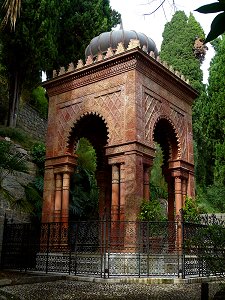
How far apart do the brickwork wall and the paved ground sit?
1420cm

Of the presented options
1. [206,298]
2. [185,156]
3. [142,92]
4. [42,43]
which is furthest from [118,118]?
[42,43]

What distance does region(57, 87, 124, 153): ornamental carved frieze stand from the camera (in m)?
10.0

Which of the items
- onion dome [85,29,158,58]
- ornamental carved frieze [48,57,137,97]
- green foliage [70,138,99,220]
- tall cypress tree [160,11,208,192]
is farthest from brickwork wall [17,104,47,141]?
onion dome [85,29,158,58]

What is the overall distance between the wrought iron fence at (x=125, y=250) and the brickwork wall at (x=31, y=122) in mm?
11974

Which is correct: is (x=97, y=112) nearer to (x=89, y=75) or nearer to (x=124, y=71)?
(x=89, y=75)

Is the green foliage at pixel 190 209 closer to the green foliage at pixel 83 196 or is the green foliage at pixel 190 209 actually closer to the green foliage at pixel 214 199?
the green foliage at pixel 83 196

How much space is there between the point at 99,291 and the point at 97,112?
17.3 ft

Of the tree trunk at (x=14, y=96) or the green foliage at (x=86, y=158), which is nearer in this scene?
the green foliage at (x=86, y=158)

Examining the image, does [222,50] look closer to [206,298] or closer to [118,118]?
[118,118]

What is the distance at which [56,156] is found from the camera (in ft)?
37.2

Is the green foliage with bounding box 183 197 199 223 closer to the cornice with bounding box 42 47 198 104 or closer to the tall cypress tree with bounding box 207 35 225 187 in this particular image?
the cornice with bounding box 42 47 198 104

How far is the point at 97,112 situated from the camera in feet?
34.9

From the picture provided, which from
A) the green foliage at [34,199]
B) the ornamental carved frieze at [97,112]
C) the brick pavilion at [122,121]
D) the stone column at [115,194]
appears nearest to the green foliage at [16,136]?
the green foliage at [34,199]

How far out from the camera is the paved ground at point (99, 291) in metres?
5.99
